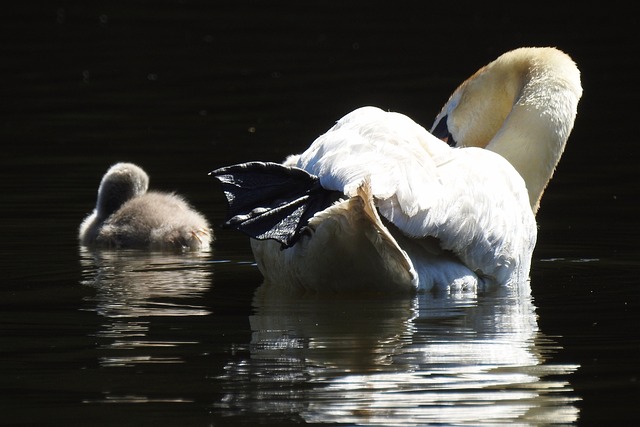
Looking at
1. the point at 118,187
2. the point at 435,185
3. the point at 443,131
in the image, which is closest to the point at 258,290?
the point at 435,185

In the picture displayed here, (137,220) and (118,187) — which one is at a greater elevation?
(118,187)

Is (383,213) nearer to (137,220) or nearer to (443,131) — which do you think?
(443,131)

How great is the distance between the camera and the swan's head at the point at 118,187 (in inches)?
407

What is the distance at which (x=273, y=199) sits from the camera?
702 centimetres

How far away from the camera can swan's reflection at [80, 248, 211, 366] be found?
623 cm

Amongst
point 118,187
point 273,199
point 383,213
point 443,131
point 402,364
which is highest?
point 443,131

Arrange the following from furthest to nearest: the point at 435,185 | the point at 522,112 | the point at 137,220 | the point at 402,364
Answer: the point at 137,220 → the point at 522,112 → the point at 435,185 → the point at 402,364

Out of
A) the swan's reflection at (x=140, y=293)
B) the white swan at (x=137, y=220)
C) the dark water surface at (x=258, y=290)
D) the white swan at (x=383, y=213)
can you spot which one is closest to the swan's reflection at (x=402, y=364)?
the dark water surface at (x=258, y=290)

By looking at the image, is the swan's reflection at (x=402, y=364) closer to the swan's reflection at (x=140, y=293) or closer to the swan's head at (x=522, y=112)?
the swan's reflection at (x=140, y=293)

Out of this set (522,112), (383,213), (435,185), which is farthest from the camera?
(522,112)

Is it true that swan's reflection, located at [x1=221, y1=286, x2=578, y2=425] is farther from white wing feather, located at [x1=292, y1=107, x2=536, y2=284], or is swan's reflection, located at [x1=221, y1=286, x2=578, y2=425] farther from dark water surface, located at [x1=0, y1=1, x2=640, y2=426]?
white wing feather, located at [x1=292, y1=107, x2=536, y2=284]

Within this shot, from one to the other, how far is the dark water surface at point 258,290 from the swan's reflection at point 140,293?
20 mm

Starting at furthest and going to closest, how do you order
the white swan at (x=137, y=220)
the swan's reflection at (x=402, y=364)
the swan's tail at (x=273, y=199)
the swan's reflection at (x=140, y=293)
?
the white swan at (x=137, y=220) → the swan's tail at (x=273, y=199) → the swan's reflection at (x=140, y=293) → the swan's reflection at (x=402, y=364)

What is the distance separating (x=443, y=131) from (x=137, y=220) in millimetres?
2214
